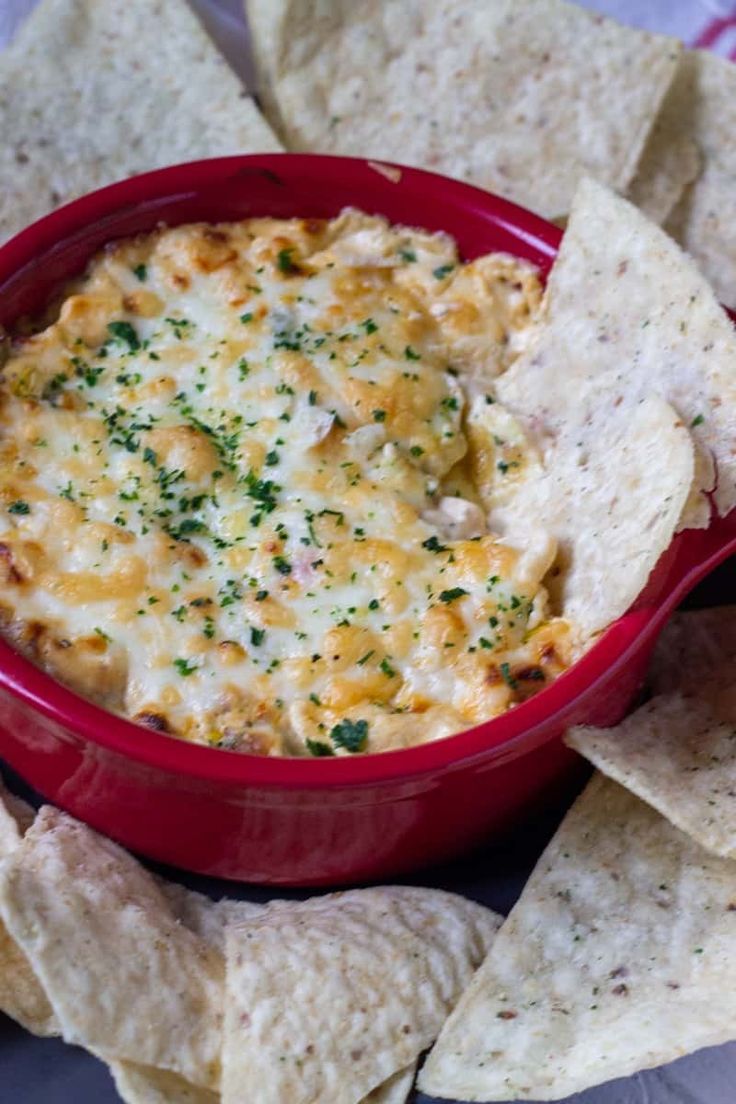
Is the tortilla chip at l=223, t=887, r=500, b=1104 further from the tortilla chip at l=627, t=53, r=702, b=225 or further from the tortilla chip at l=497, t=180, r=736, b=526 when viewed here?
the tortilla chip at l=627, t=53, r=702, b=225

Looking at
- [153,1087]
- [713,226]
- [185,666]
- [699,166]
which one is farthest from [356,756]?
[699,166]

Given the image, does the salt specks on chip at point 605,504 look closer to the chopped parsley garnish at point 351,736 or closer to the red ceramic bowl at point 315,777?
the red ceramic bowl at point 315,777

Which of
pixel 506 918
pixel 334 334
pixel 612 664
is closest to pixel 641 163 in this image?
pixel 334 334

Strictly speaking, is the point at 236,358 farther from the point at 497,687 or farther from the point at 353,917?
the point at 353,917

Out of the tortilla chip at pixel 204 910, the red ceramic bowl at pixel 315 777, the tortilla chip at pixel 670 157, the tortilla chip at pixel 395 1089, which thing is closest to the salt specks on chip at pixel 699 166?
the tortilla chip at pixel 670 157

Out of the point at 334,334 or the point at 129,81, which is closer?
the point at 334,334

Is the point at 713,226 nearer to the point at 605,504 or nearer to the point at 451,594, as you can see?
the point at 605,504
